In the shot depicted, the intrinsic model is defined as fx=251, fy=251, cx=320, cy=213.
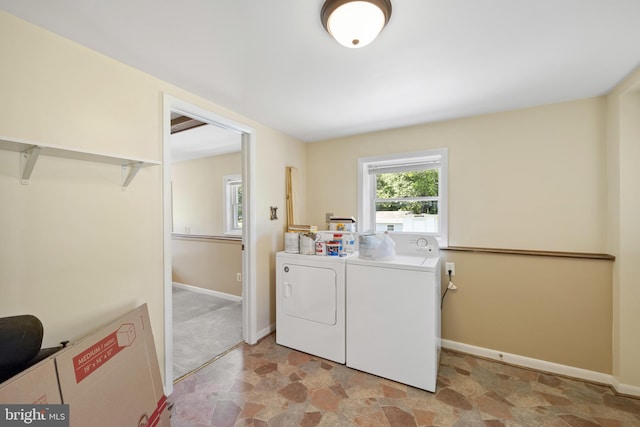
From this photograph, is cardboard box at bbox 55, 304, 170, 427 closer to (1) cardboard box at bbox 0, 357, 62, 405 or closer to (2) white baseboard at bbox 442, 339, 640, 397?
(1) cardboard box at bbox 0, 357, 62, 405

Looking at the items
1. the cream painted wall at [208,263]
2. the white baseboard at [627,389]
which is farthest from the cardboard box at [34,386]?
the white baseboard at [627,389]

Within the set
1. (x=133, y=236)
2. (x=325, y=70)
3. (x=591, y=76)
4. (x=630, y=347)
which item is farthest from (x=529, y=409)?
(x=133, y=236)

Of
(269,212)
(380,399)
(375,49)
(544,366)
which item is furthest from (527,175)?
(269,212)

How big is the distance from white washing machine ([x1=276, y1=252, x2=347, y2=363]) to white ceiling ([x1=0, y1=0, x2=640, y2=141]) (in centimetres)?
147

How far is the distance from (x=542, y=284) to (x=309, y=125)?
8.65ft

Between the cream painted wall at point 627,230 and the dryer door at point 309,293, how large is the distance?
84.5 inches

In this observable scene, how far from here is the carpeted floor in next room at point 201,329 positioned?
91.4 inches

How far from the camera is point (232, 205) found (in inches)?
169

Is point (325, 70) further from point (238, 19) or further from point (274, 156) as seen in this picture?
point (274, 156)

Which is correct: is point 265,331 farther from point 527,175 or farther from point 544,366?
point 527,175

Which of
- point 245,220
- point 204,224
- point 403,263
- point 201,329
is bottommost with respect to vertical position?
point 201,329

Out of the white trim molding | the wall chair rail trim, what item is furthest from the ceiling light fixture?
the white trim molding

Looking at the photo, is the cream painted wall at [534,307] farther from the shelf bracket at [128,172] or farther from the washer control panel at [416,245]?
the shelf bracket at [128,172]

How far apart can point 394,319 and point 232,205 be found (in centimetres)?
326
